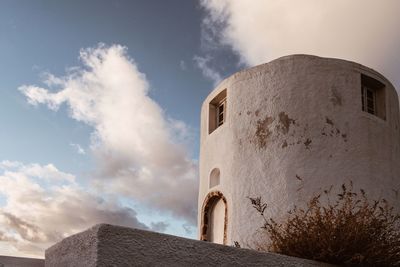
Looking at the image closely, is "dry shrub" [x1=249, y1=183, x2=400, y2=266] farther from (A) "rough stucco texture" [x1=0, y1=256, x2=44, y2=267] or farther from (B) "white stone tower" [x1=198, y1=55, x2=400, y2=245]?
(B) "white stone tower" [x1=198, y1=55, x2=400, y2=245]

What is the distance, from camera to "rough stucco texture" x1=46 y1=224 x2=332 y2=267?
448 cm

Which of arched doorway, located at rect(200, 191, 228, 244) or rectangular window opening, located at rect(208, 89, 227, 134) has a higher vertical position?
rectangular window opening, located at rect(208, 89, 227, 134)

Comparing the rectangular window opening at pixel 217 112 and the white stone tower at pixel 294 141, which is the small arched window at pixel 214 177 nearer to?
the white stone tower at pixel 294 141

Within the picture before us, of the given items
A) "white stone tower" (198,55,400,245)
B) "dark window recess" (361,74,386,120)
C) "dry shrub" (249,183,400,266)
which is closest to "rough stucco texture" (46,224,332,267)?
"dry shrub" (249,183,400,266)

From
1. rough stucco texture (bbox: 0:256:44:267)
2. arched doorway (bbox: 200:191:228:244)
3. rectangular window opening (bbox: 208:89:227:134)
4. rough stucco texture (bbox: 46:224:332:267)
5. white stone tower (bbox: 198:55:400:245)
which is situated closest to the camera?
rough stucco texture (bbox: 46:224:332:267)

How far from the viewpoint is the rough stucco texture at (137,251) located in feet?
14.7

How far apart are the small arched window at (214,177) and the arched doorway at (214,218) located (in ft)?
0.88

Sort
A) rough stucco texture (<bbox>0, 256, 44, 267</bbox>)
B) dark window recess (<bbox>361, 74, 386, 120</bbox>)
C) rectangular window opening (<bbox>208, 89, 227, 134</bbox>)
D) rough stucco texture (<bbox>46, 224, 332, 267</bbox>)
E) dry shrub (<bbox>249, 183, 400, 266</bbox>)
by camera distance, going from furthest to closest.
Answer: rectangular window opening (<bbox>208, 89, 227, 134</bbox>) < dark window recess (<bbox>361, 74, 386, 120</bbox>) < rough stucco texture (<bbox>0, 256, 44, 267</bbox>) < dry shrub (<bbox>249, 183, 400, 266</bbox>) < rough stucco texture (<bbox>46, 224, 332, 267</bbox>)

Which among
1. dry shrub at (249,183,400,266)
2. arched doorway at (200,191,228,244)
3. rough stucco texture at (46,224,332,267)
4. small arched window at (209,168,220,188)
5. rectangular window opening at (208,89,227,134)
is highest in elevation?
rectangular window opening at (208,89,227,134)

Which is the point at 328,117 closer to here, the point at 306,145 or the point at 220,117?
the point at 306,145

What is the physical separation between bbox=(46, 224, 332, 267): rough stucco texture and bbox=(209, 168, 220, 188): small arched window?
6715 millimetres

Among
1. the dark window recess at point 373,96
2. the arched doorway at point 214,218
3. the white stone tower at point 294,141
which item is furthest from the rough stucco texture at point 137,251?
the dark window recess at point 373,96

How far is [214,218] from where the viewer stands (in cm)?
1230

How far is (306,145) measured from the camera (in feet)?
35.4
